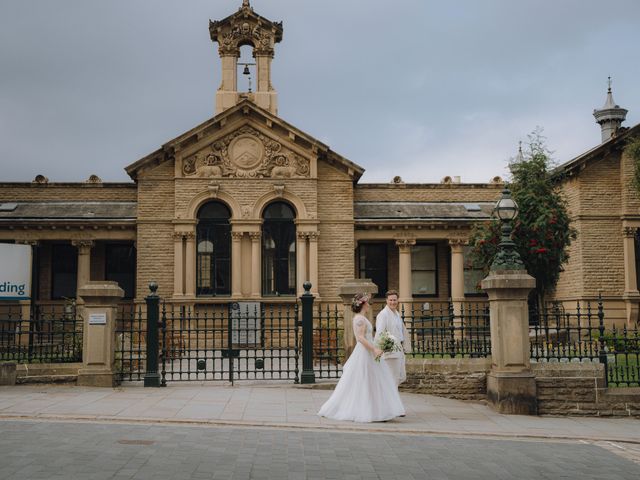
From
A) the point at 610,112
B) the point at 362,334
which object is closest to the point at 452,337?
the point at 362,334

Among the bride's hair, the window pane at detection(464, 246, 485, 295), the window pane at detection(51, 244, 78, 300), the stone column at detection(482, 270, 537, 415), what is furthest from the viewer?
the window pane at detection(464, 246, 485, 295)

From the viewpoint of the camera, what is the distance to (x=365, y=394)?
11578mm

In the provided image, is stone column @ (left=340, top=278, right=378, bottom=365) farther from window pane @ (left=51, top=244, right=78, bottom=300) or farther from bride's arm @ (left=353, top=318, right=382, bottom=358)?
window pane @ (left=51, top=244, right=78, bottom=300)

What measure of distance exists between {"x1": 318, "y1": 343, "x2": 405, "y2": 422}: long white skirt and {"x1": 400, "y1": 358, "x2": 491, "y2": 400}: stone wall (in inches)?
111

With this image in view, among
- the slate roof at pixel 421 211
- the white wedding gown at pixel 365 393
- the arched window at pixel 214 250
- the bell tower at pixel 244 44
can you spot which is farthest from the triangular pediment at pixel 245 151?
the white wedding gown at pixel 365 393

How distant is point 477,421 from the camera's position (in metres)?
12.2

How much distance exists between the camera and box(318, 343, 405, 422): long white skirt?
1155 cm

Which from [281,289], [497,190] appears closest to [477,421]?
[281,289]

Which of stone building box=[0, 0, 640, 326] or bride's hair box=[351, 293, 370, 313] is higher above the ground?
stone building box=[0, 0, 640, 326]

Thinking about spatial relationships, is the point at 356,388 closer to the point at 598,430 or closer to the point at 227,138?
the point at 598,430

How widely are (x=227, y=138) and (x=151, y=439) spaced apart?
61.9ft

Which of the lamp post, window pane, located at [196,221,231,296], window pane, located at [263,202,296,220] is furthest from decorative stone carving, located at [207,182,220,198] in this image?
the lamp post

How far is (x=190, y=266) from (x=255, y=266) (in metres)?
2.27

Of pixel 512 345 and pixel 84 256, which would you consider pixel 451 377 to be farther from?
pixel 84 256
